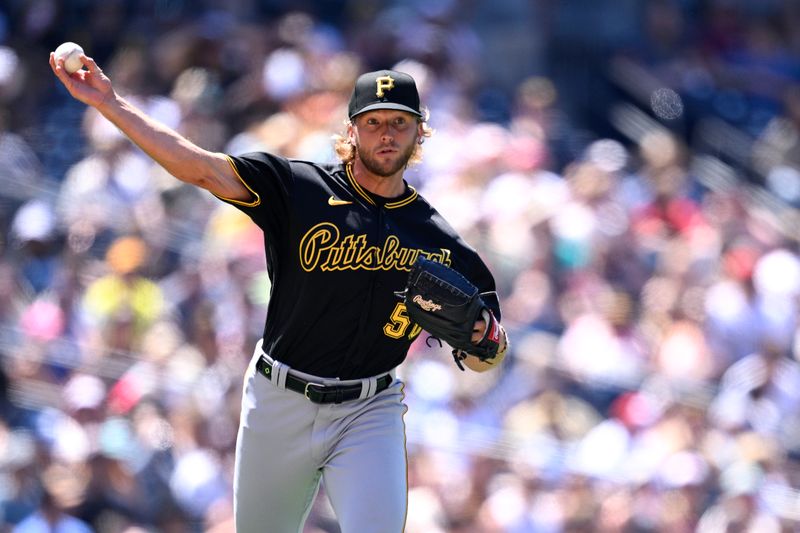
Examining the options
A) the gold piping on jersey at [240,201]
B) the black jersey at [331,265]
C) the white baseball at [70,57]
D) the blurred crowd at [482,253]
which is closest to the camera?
the white baseball at [70,57]

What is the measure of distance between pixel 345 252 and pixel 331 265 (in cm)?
6

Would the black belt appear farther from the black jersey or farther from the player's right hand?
the player's right hand

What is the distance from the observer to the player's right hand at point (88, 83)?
4008 mm

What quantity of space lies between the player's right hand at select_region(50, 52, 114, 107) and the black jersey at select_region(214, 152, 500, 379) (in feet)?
1.55

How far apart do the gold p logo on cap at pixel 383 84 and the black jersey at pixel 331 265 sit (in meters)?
0.30

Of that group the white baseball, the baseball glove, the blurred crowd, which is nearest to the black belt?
the baseball glove

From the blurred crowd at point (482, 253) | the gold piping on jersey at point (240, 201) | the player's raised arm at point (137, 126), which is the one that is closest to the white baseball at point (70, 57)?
the player's raised arm at point (137, 126)

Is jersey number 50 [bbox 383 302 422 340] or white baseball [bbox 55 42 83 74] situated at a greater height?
white baseball [bbox 55 42 83 74]

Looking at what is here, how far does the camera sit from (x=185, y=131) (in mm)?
9922

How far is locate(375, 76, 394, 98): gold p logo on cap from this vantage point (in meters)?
4.38

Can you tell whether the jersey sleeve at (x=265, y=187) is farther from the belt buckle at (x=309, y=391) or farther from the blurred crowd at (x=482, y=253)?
the blurred crowd at (x=482, y=253)

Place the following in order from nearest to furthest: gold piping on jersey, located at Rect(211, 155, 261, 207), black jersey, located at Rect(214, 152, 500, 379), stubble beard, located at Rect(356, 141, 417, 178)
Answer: gold piping on jersey, located at Rect(211, 155, 261, 207), black jersey, located at Rect(214, 152, 500, 379), stubble beard, located at Rect(356, 141, 417, 178)

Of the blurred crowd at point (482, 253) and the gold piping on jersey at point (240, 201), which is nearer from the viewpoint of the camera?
the gold piping on jersey at point (240, 201)

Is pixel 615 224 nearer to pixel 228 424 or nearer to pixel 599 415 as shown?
pixel 599 415
